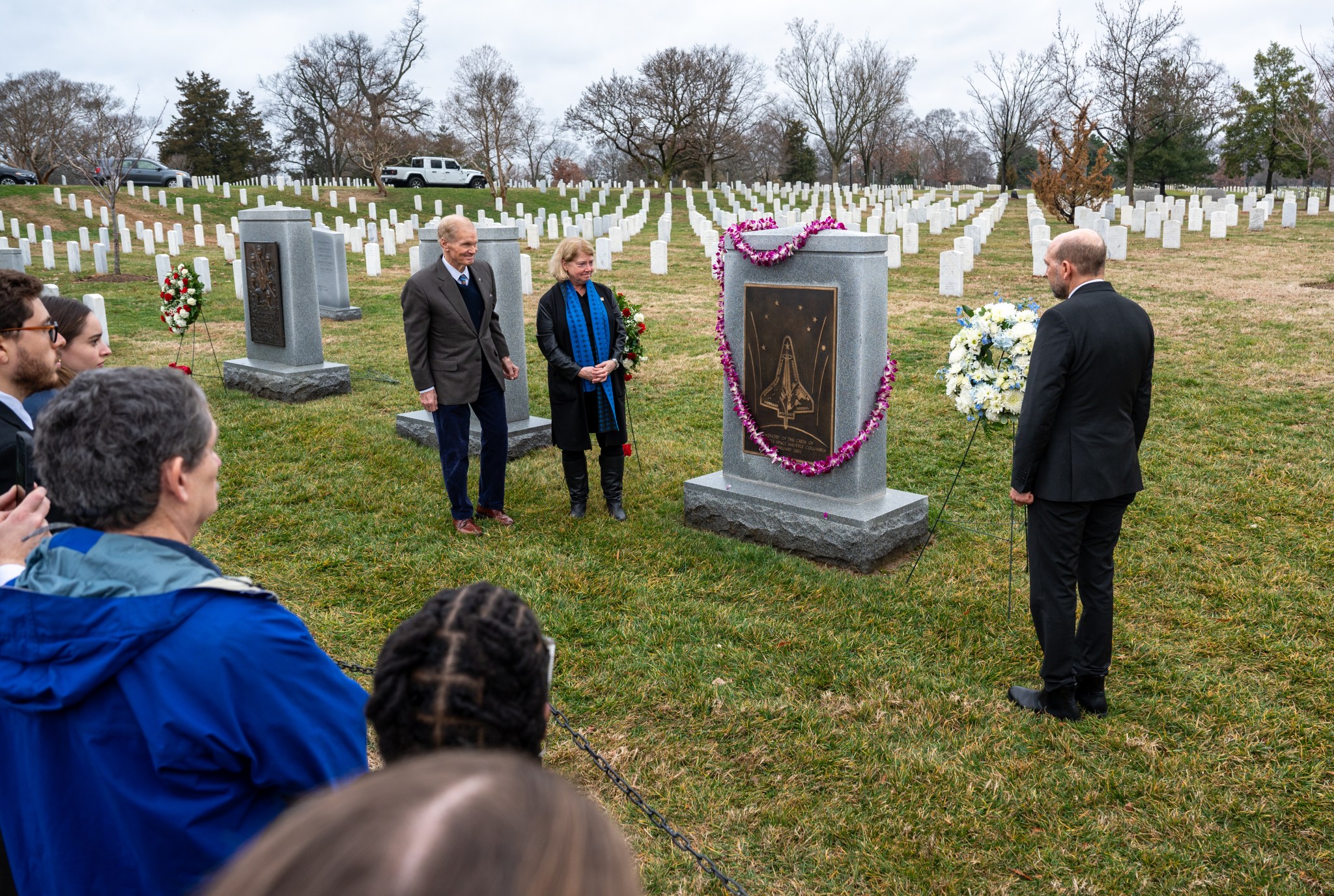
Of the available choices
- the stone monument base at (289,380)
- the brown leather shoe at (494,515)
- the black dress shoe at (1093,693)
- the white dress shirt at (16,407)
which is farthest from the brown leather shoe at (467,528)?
the stone monument base at (289,380)

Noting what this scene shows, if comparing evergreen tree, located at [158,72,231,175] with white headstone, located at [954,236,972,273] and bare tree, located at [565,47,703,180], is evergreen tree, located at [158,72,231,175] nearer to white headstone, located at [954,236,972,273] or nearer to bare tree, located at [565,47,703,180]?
bare tree, located at [565,47,703,180]

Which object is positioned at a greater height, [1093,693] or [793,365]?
[793,365]

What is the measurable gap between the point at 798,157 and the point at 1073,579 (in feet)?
203

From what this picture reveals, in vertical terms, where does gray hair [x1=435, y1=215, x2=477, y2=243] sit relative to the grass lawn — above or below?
above

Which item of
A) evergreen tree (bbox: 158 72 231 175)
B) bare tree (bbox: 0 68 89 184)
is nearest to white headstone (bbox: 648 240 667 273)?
bare tree (bbox: 0 68 89 184)

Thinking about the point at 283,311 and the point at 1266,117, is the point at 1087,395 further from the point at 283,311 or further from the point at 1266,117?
the point at 1266,117

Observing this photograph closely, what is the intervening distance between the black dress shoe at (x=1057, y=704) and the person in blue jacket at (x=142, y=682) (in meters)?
3.58

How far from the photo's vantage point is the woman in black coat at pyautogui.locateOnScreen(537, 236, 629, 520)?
688cm

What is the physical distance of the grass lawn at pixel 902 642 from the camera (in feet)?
12.0

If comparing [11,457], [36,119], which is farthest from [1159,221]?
[36,119]

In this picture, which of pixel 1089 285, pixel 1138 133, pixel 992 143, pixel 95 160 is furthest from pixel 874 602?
pixel 992 143

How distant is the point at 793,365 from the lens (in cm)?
634

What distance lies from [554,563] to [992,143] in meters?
54.2

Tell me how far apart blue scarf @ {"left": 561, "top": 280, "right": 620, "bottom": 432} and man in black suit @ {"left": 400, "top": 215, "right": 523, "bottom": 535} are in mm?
542
